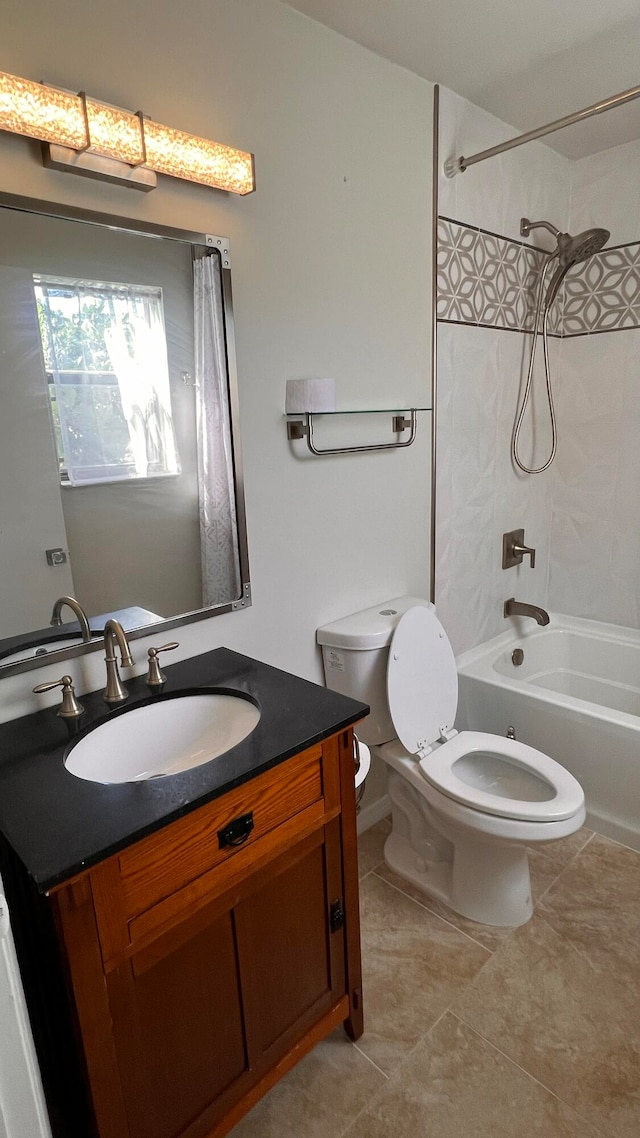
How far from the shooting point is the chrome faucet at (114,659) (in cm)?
133

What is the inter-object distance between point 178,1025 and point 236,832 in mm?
346

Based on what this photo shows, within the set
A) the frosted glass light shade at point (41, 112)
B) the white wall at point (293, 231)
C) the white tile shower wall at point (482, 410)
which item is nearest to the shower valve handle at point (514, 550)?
the white tile shower wall at point (482, 410)

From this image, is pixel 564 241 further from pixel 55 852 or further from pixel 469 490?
pixel 55 852

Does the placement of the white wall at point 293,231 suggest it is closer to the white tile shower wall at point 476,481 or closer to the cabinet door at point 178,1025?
the white tile shower wall at point 476,481

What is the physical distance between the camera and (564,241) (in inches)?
95.5

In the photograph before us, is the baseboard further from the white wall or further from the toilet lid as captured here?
the white wall

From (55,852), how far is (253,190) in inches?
58.6

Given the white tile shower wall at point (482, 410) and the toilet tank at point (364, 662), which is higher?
the white tile shower wall at point (482, 410)

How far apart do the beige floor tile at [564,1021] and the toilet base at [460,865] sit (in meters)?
0.09

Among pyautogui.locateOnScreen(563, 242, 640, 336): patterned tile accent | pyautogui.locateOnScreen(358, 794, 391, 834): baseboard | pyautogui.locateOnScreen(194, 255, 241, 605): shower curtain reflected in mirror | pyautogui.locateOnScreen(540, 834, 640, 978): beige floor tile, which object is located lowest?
pyautogui.locateOnScreen(540, 834, 640, 978): beige floor tile

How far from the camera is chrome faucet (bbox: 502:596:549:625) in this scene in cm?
264

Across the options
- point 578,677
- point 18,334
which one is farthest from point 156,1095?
point 578,677

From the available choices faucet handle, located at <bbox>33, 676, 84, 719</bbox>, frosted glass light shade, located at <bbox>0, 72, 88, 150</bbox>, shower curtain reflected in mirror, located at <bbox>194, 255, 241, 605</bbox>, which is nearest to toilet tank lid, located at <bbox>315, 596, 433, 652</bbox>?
shower curtain reflected in mirror, located at <bbox>194, 255, 241, 605</bbox>

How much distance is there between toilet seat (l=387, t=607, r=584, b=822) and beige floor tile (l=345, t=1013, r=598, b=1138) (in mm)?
575
